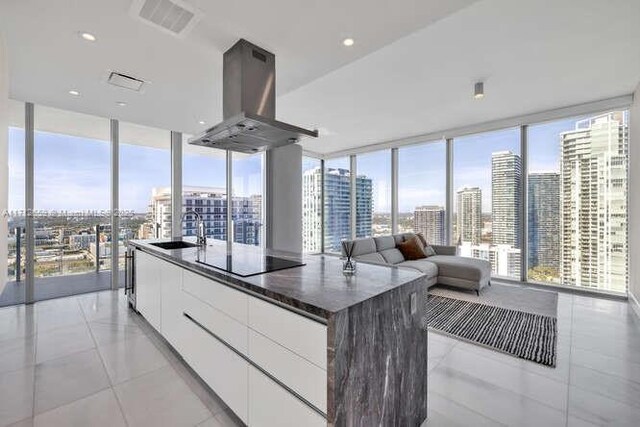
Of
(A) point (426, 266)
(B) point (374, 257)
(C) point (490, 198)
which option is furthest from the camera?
(C) point (490, 198)

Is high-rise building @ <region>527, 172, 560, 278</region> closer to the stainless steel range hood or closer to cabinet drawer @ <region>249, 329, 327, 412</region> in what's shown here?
the stainless steel range hood

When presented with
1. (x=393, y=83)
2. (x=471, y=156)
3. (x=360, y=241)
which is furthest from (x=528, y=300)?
(x=393, y=83)

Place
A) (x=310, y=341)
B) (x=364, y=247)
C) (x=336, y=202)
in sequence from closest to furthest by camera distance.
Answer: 1. (x=310, y=341)
2. (x=364, y=247)
3. (x=336, y=202)

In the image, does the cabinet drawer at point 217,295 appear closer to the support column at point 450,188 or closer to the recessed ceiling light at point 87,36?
the recessed ceiling light at point 87,36

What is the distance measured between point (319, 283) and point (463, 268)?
3493 millimetres

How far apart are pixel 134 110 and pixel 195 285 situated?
10.8 feet

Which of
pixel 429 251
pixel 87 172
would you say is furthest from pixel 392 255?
pixel 87 172

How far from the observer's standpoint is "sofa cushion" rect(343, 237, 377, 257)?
4.50m

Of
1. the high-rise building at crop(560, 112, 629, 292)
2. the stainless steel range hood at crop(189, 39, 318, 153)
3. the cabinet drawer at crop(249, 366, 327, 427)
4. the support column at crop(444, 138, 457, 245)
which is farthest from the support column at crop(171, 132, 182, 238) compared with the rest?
the high-rise building at crop(560, 112, 629, 292)

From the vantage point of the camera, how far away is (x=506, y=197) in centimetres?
505

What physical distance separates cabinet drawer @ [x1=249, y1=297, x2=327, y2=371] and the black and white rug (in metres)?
1.41

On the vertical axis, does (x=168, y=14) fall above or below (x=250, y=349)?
above

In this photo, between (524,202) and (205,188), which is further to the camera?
(205,188)

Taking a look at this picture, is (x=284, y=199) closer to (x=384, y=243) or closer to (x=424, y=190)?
(x=384, y=243)
